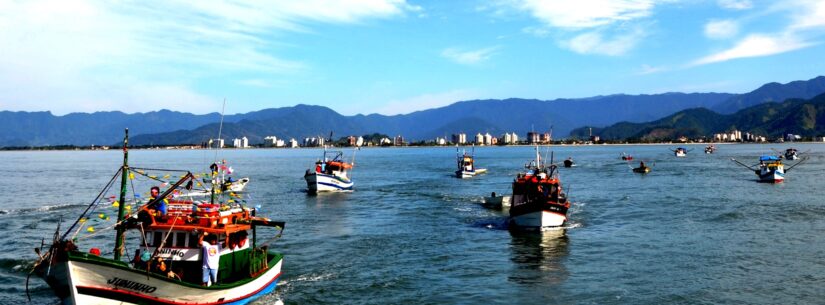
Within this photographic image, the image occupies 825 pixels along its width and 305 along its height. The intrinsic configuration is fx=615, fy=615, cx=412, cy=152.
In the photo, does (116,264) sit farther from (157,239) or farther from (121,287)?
(157,239)

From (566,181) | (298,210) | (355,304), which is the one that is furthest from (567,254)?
(566,181)

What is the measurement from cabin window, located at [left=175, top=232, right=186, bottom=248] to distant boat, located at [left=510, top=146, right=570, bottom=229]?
27.8m

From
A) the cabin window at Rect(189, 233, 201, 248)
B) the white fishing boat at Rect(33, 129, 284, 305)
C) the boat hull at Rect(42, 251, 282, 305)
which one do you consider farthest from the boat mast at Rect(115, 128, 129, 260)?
the cabin window at Rect(189, 233, 201, 248)

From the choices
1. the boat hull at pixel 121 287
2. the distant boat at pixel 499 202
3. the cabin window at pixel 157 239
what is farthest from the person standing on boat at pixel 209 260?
the distant boat at pixel 499 202

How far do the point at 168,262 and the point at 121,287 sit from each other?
3.24 m

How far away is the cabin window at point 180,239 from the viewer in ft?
82.0

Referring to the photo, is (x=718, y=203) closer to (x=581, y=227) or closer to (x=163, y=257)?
(x=581, y=227)

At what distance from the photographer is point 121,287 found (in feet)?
71.6

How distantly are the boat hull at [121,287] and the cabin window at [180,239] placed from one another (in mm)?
2695

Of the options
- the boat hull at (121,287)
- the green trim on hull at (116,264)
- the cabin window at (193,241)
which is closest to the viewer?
the green trim on hull at (116,264)

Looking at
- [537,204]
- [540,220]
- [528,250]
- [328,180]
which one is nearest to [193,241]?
[528,250]

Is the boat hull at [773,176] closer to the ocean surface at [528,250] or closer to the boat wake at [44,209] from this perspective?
the ocean surface at [528,250]

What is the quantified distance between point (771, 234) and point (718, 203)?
20030mm

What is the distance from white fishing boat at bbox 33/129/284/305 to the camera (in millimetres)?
21391
